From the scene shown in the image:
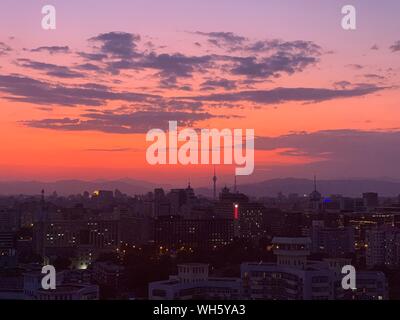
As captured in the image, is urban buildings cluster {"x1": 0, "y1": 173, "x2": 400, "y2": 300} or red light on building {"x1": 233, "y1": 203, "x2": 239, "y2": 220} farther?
red light on building {"x1": 233, "y1": 203, "x2": 239, "y2": 220}

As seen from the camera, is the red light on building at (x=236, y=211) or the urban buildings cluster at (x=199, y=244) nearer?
the urban buildings cluster at (x=199, y=244)

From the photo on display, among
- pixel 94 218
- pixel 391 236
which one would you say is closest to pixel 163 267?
pixel 391 236

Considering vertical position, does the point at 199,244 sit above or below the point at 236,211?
below

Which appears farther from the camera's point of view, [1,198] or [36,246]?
[1,198]

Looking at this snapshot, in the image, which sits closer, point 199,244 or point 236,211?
point 199,244
